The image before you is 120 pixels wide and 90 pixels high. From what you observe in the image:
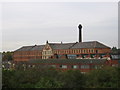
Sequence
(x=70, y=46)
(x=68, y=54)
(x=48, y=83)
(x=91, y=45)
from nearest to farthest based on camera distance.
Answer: (x=48, y=83) → (x=91, y=45) → (x=68, y=54) → (x=70, y=46)

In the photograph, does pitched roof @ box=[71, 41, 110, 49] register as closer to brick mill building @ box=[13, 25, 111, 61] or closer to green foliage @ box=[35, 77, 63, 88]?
brick mill building @ box=[13, 25, 111, 61]

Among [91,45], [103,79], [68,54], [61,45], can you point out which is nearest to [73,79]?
[103,79]

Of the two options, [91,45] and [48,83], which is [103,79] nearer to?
[48,83]

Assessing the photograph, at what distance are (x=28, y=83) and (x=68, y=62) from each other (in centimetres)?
709

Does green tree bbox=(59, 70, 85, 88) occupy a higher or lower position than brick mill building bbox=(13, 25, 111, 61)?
lower

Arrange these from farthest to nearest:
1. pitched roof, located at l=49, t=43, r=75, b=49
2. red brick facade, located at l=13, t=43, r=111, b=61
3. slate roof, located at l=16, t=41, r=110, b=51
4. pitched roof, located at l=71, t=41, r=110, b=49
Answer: pitched roof, located at l=49, t=43, r=75, b=49
slate roof, located at l=16, t=41, r=110, b=51
pitched roof, located at l=71, t=41, r=110, b=49
red brick facade, located at l=13, t=43, r=111, b=61

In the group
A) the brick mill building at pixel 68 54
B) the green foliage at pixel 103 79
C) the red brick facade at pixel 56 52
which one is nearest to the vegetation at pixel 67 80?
the green foliage at pixel 103 79

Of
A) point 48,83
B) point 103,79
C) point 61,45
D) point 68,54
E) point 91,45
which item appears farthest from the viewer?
point 61,45

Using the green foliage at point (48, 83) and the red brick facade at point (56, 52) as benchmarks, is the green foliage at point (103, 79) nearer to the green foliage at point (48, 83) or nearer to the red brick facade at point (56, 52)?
the green foliage at point (48, 83)

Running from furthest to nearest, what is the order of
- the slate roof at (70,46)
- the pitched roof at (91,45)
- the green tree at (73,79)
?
1. the slate roof at (70,46)
2. the pitched roof at (91,45)
3. the green tree at (73,79)

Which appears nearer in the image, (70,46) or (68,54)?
(68,54)

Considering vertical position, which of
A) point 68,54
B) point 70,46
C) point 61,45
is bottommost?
point 68,54

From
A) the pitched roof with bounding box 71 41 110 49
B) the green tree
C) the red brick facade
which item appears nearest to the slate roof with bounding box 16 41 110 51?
the pitched roof with bounding box 71 41 110 49

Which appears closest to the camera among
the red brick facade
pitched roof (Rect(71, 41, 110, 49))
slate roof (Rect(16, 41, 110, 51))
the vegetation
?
the vegetation
